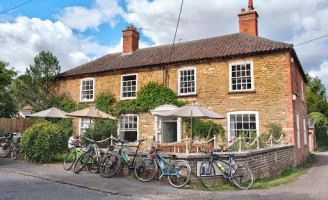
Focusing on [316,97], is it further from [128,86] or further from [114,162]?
[114,162]

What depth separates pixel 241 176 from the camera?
7766 millimetres

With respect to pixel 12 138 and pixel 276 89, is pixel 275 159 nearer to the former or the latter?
pixel 276 89

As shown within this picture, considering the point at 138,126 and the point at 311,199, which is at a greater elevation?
the point at 138,126

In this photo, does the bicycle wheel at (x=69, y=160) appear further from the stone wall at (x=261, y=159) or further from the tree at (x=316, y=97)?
the tree at (x=316, y=97)

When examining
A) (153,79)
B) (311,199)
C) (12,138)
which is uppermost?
(153,79)

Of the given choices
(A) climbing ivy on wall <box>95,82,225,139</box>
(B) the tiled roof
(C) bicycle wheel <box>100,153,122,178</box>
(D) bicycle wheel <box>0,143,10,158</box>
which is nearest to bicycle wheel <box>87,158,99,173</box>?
(C) bicycle wheel <box>100,153,122,178</box>

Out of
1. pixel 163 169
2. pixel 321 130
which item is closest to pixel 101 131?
pixel 163 169

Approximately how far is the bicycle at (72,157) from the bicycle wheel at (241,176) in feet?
17.8

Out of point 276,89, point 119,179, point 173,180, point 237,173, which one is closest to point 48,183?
point 119,179

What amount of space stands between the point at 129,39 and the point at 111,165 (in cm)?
1301

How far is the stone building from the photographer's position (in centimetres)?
1296

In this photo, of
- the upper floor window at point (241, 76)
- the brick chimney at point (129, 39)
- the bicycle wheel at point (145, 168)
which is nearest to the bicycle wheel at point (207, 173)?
the bicycle wheel at point (145, 168)

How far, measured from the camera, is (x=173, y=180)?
7.74 meters

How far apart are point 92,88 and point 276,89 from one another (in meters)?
11.9
